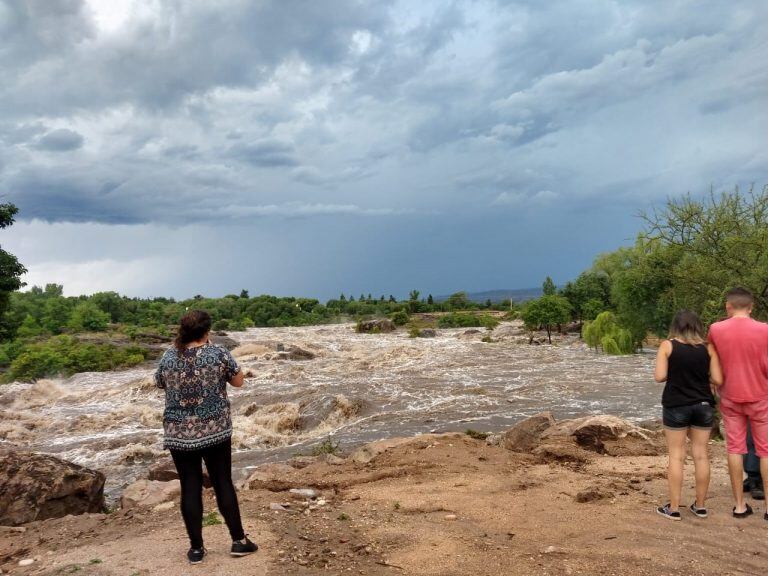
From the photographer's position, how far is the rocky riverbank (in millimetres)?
4312

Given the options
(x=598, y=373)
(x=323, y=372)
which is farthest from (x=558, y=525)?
(x=323, y=372)

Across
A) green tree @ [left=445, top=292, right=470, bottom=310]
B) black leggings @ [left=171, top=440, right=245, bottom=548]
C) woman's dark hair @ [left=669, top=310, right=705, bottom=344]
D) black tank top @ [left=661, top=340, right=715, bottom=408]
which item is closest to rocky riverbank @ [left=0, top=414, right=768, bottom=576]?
black leggings @ [left=171, top=440, right=245, bottom=548]

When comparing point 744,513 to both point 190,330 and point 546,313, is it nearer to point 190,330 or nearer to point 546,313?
point 190,330

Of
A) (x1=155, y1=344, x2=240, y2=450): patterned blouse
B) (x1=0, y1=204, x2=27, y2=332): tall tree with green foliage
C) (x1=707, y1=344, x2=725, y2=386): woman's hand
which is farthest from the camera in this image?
(x1=0, y1=204, x2=27, y2=332): tall tree with green foliage

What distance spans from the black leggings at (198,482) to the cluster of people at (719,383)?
3.61 metres

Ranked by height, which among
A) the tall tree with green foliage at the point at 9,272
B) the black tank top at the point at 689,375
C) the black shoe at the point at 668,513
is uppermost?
the tall tree with green foliage at the point at 9,272

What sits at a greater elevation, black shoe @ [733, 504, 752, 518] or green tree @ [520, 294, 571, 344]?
green tree @ [520, 294, 571, 344]

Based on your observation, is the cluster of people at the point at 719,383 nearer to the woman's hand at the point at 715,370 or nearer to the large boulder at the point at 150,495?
the woman's hand at the point at 715,370

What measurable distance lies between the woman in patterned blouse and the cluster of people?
354 centimetres

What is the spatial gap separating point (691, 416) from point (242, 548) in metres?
3.85

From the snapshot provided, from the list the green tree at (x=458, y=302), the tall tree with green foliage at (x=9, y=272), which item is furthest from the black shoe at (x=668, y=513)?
the green tree at (x=458, y=302)

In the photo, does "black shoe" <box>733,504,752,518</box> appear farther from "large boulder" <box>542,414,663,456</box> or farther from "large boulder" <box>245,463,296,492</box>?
"large boulder" <box>245,463,296,492</box>

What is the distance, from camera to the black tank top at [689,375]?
470 cm

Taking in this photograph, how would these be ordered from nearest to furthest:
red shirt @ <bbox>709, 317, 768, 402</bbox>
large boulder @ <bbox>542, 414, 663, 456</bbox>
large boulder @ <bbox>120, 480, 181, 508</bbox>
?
1. red shirt @ <bbox>709, 317, 768, 402</bbox>
2. large boulder @ <bbox>120, 480, 181, 508</bbox>
3. large boulder @ <bbox>542, 414, 663, 456</bbox>
